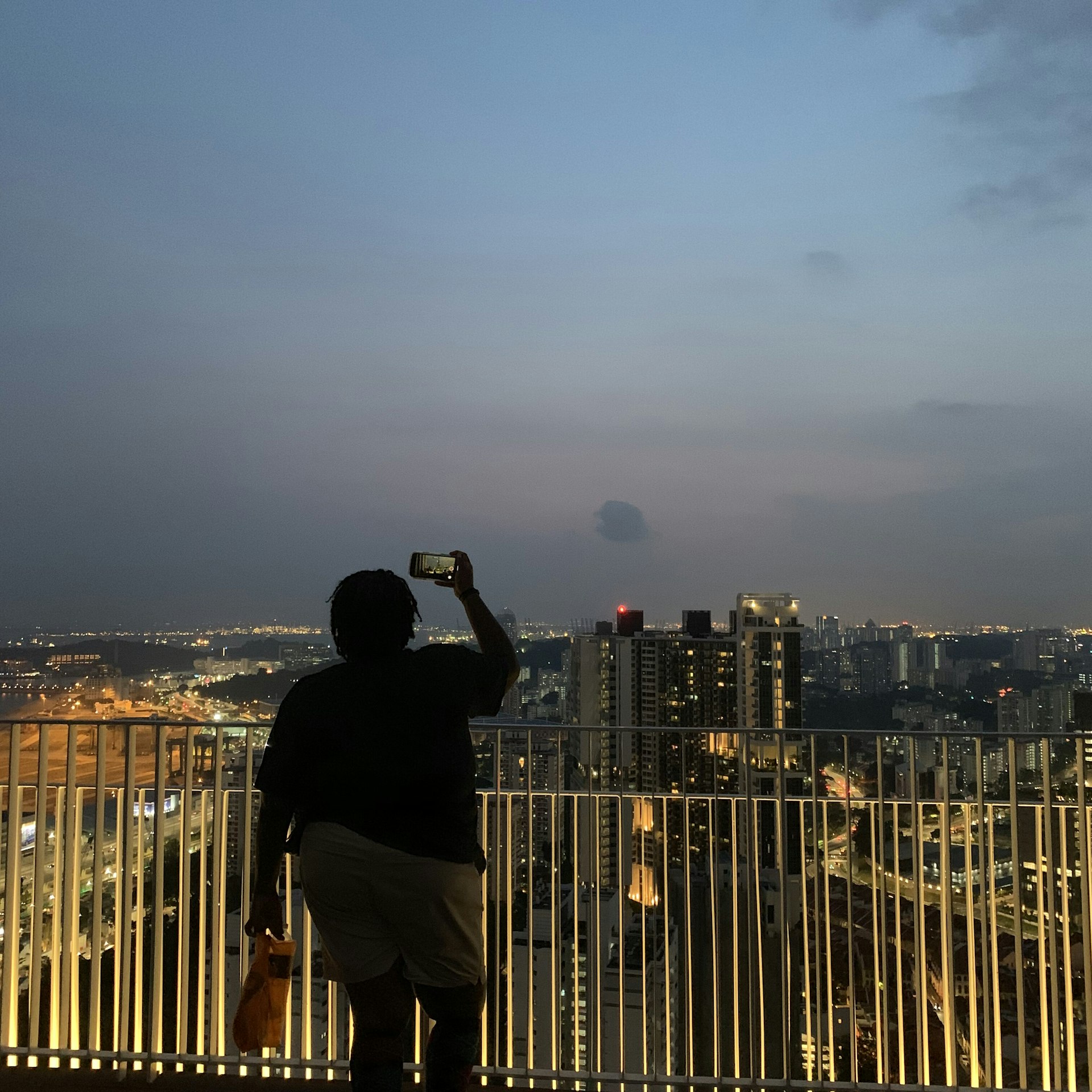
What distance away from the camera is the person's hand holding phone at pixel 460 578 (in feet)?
6.27

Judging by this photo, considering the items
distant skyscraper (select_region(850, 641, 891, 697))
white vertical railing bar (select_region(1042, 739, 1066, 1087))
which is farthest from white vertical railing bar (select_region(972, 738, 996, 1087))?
distant skyscraper (select_region(850, 641, 891, 697))

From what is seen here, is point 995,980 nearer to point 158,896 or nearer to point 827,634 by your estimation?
point 158,896

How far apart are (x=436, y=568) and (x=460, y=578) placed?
0.06 metres

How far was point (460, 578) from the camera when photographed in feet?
6.29

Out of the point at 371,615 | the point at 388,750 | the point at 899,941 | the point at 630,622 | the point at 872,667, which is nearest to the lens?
the point at 388,750

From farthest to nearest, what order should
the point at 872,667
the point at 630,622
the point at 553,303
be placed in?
the point at 553,303 → the point at 872,667 → the point at 630,622

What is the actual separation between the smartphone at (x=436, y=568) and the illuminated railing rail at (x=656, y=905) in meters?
0.84

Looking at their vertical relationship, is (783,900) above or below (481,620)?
below

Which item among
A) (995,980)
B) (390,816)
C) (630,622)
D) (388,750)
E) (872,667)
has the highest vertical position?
(630,622)

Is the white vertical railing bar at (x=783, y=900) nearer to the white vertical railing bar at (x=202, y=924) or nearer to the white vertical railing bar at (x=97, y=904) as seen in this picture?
the white vertical railing bar at (x=202, y=924)

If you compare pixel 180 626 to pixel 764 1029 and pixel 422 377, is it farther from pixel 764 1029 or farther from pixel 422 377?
pixel 422 377

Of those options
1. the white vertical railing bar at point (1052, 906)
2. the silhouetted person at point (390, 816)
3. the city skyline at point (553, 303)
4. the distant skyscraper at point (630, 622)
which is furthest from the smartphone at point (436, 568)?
the distant skyscraper at point (630, 622)

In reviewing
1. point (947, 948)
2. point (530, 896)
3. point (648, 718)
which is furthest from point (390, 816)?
point (648, 718)

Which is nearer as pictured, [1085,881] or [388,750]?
[388,750]
